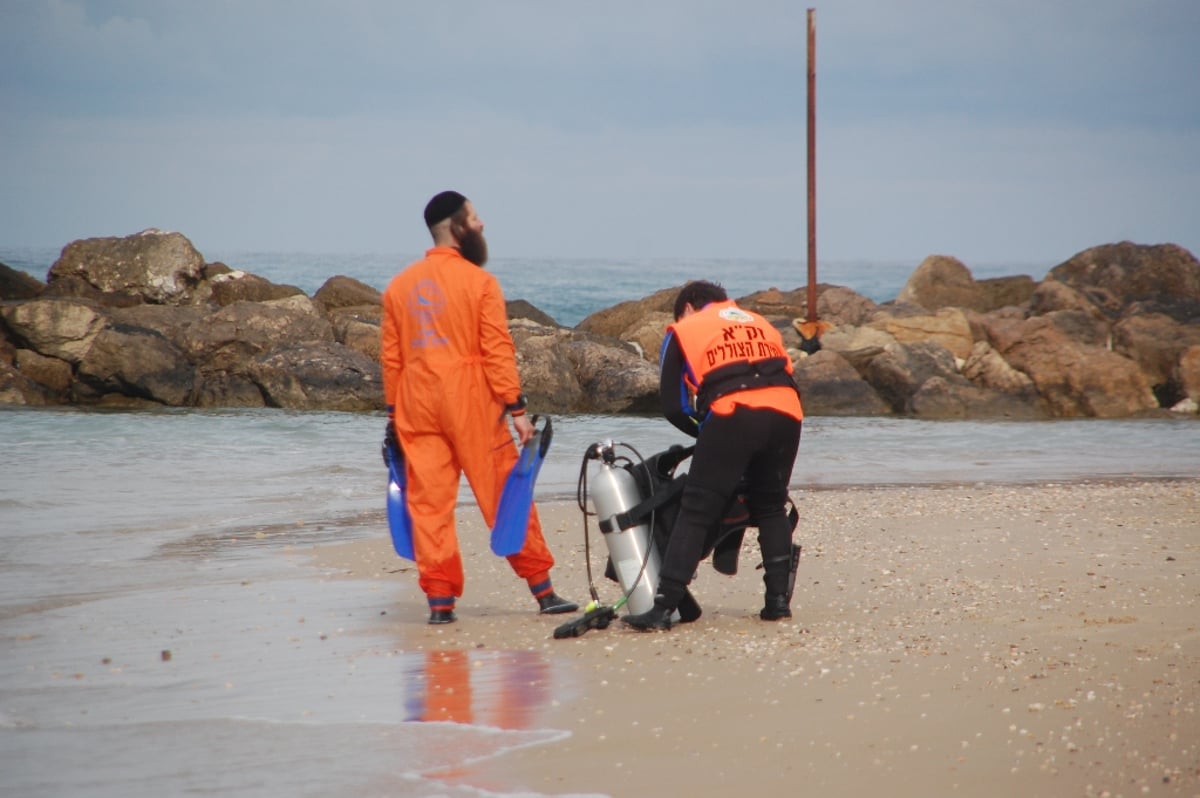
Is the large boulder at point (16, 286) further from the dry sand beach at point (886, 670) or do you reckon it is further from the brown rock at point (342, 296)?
the dry sand beach at point (886, 670)

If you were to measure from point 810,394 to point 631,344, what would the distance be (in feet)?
12.1

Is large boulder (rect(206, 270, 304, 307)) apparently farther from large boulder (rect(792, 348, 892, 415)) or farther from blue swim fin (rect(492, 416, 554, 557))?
blue swim fin (rect(492, 416, 554, 557))

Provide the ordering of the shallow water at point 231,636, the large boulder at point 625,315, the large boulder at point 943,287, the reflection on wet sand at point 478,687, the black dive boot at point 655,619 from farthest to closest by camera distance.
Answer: the large boulder at point 943,287, the large boulder at point 625,315, the black dive boot at point 655,619, the reflection on wet sand at point 478,687, the shallow water at point 231,636

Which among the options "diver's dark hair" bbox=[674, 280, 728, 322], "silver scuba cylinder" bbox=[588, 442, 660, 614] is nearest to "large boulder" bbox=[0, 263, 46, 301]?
"silver scuba cylinder" bbox=[588, 442, 660, 614]

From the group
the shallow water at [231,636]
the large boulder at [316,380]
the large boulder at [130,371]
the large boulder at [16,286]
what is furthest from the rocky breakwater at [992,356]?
the large boulder at [16,286]

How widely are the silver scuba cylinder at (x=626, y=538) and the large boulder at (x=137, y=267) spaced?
2165 cm

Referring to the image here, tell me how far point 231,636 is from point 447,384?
61.2 inches

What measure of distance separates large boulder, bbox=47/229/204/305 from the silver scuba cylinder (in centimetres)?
2165

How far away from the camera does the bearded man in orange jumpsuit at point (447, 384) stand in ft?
19.5

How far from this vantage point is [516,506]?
605cm

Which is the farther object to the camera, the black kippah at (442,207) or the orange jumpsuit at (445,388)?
the black kippah at (442,207)

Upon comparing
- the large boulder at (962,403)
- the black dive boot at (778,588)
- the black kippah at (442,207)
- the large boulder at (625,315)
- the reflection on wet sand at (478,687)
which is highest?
the black kippah at (442,207)

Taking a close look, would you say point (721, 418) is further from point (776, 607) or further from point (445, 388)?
point (445, 388)

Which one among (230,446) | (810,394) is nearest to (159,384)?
(230,446)
